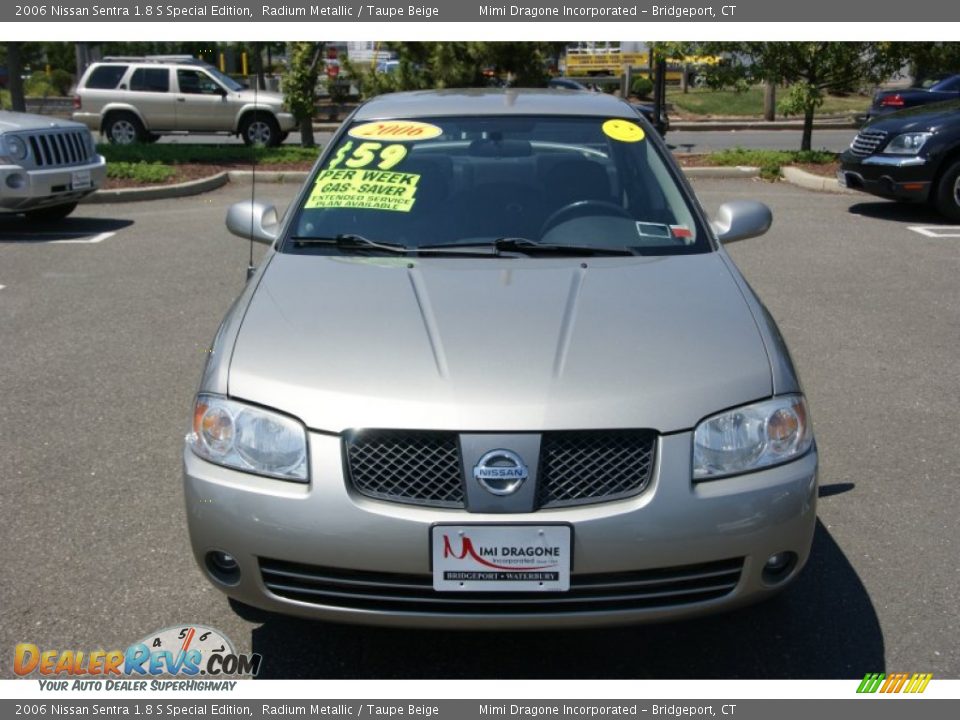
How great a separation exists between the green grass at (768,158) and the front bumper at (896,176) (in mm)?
3431

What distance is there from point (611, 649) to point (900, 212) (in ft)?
34.2

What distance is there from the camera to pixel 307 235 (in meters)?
4.14

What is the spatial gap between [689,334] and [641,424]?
0.52 m

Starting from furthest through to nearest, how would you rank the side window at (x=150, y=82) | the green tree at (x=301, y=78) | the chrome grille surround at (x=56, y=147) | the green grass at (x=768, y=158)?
the side window at (x=150, y=82) → the green tree at (x=301, y=78) → the green grass at (x=768, y=158) → the chrome grille surround at (x=56, y=147)

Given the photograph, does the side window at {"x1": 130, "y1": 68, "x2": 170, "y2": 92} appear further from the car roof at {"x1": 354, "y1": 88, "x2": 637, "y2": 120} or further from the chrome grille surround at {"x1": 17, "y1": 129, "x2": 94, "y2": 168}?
the car roof at {"x1": 354, "y1": 88, "x2": 637, "y2": 120}

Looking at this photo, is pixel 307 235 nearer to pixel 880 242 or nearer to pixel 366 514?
pixel 366 514

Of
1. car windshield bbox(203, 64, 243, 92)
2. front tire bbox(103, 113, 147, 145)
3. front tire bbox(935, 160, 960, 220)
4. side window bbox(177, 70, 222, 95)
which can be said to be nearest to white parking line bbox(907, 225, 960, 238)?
front tire bbox(935, 160, 960, 220)

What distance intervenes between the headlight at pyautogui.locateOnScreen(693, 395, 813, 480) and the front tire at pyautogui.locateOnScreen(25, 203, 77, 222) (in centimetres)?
1025

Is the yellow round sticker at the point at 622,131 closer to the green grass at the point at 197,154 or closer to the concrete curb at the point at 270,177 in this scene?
the concrete curb at the point at 270,177

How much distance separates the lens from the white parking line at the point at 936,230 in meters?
11.0

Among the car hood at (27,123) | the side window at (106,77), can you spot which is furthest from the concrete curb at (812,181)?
the side window at (106,77)

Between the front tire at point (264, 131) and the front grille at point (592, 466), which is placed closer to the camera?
the front grille at point (592, 466)
